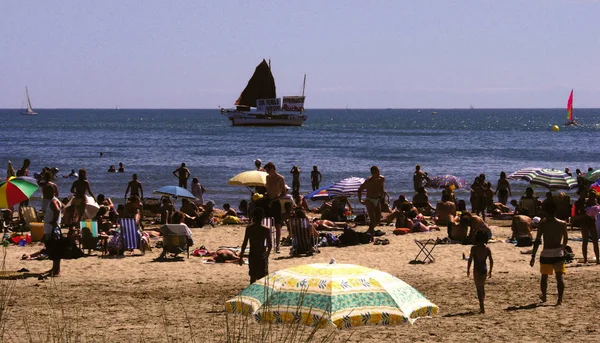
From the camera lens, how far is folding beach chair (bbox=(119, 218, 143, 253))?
1473cm

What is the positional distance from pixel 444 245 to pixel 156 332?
25.5ft

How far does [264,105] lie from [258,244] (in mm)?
93713

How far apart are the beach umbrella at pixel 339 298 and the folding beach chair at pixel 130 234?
7.26m

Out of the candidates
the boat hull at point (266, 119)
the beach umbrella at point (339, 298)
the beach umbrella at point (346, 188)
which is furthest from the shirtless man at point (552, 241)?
the boat hull at point (266, 119)

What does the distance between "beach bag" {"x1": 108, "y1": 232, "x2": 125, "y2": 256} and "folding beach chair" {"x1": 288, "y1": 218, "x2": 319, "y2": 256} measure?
291cm

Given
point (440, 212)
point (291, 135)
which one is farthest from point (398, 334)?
point (291, 135)

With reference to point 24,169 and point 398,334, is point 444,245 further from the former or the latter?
point 24,169

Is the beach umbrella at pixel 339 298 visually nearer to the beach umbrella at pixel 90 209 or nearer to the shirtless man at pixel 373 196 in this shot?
the shirtless man at pixel 373 196

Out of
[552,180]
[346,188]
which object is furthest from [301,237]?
[552,180]

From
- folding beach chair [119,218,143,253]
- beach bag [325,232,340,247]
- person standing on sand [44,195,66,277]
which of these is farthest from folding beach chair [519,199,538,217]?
person standing on sand [44,195,66,277]

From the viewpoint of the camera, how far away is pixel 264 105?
340 ft

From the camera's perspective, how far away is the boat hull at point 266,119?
106062mm

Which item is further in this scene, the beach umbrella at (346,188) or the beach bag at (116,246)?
the beach umbrella at (346,188)

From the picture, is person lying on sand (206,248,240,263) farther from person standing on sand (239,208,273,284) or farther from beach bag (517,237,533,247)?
beach bag (517,237,533,247)
